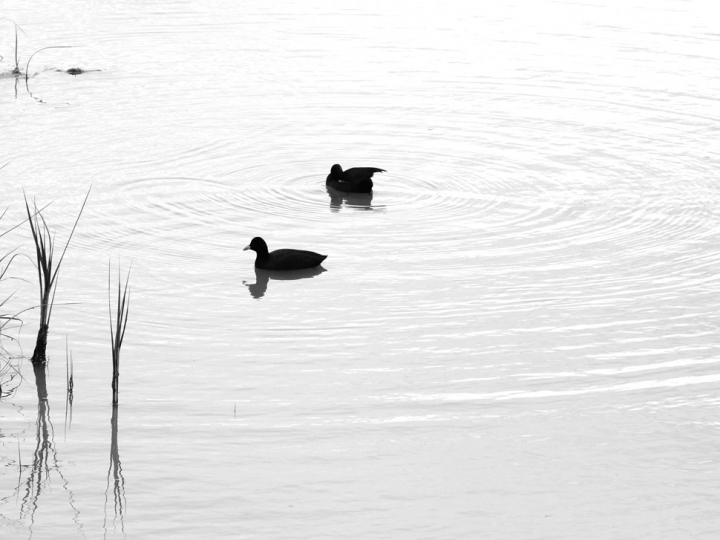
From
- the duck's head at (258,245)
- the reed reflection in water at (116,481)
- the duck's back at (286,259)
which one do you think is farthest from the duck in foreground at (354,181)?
the reed reflection in water at (116,481)

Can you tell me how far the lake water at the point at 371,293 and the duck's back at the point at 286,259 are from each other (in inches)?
5.6

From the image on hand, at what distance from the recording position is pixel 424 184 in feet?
47.8

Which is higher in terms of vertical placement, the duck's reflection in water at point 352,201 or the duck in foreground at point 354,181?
the duck in foreground at point 354,181

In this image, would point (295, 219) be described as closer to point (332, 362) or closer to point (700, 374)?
point (332, 362)

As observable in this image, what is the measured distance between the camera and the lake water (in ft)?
24.1

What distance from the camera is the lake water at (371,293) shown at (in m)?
7.34

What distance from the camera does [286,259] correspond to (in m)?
11.5

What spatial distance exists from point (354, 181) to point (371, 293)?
3253 mm

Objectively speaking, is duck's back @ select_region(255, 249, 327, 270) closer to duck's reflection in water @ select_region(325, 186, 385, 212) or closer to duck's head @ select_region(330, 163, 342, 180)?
duck's reflection in water @ select_region(325, 186, 385, 212)

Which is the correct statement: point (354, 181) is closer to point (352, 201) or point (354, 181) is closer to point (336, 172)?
point (352, 201)

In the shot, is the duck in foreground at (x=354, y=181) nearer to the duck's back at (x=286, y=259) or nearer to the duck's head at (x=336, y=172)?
the duck's head at (x=336, y=172)

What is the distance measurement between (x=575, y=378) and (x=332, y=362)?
1972 mm

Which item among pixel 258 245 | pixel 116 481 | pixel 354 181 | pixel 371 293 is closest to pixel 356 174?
pixel 354 181

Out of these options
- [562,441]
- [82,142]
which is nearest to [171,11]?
[82,142]
